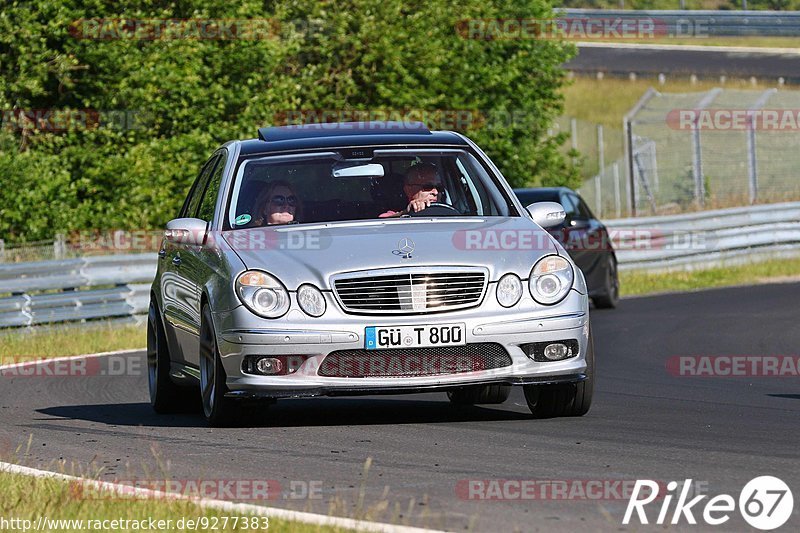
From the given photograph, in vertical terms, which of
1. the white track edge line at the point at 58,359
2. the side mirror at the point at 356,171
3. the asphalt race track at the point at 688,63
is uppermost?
the side mirror at the point at 356,171

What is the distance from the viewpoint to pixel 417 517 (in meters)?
6.25

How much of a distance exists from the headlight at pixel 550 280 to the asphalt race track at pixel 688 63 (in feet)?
149

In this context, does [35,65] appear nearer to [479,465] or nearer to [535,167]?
[535,167]

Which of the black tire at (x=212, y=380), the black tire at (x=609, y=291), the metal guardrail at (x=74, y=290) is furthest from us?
the black tire at (x=609, y=291)

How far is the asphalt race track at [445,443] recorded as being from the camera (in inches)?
261

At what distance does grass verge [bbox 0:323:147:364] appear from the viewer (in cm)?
1730

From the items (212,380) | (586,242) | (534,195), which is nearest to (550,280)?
(212,380)

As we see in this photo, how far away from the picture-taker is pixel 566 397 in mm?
9609

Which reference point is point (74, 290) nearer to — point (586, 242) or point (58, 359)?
point (58, 359)

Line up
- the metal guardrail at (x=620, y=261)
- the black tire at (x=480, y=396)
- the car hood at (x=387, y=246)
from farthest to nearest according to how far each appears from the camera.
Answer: the metal guardrail at (x=620, y=261)
the black tire at (x=480, y=396)
the car hood at (x=387, y=246)

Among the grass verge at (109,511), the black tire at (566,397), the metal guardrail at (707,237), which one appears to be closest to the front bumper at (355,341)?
the black tire at (566,397)

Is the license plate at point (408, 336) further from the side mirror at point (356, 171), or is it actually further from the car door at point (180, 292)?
the side mirror at point (356, 171)

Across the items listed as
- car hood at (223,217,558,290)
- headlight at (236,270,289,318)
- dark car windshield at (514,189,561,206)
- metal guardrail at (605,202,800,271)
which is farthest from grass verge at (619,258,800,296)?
headlight at (236,270,289,318)

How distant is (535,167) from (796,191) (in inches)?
281
